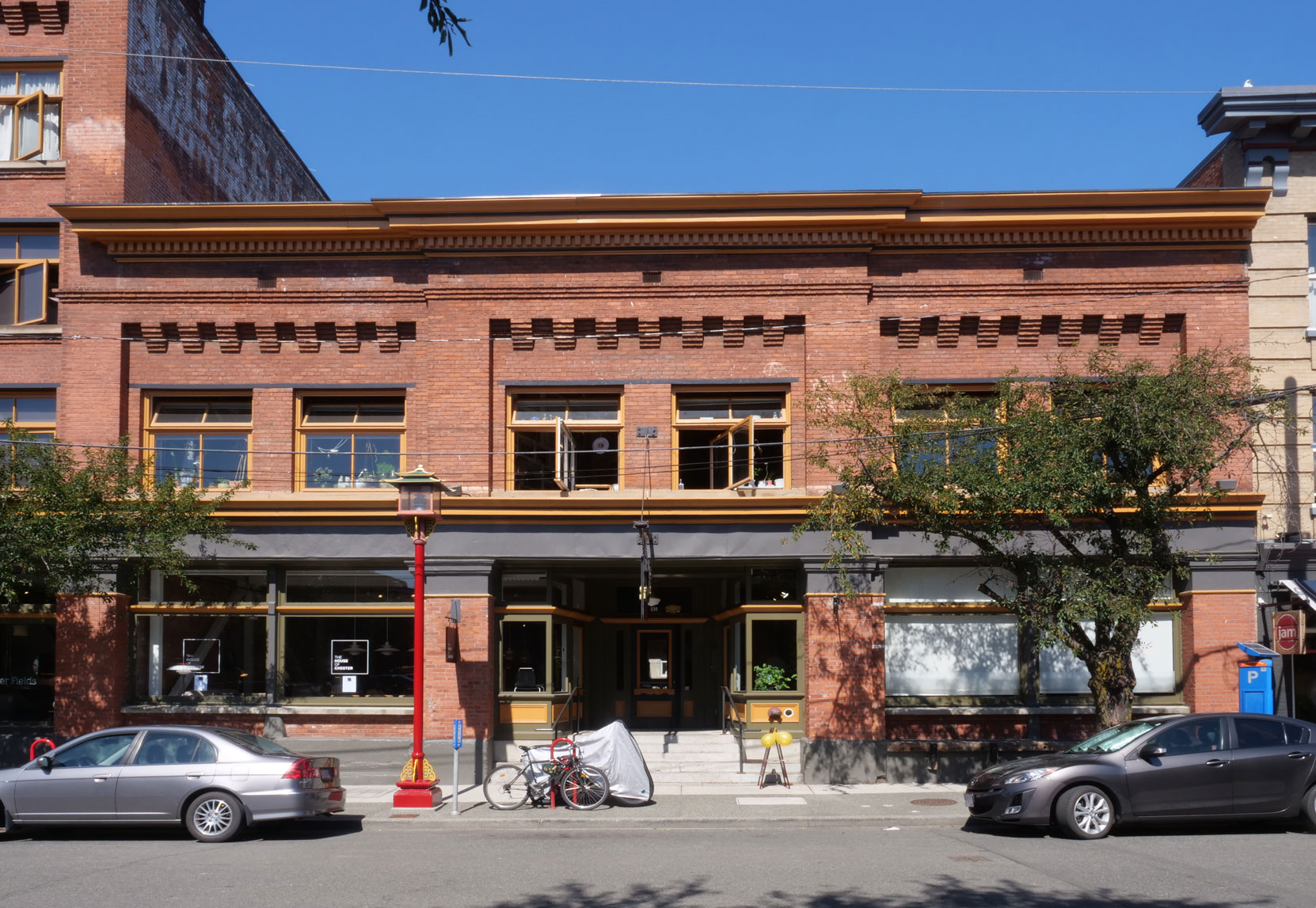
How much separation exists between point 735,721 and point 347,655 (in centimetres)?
668

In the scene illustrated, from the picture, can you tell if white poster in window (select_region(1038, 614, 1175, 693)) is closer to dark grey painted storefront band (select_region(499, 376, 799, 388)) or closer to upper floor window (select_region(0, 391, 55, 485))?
dark grey painted storefront band (select_region(499, 376, 799, 388))

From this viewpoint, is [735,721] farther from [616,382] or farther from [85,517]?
[85,517]

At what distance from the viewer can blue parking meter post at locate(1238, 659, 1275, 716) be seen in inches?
745

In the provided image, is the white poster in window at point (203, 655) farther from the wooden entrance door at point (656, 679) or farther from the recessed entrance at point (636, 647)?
the wooden entrance door at point (656, 679)

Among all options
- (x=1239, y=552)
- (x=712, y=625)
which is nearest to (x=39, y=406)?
(x=712, y=625)

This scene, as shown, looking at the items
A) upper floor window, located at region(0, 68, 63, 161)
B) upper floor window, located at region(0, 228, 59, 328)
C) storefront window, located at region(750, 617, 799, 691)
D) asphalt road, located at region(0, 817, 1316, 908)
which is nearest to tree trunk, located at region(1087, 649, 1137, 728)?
asphalt road, located at region(0, 817, 1316, 908)

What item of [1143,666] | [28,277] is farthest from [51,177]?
[1143,666]

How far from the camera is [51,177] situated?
852 inches

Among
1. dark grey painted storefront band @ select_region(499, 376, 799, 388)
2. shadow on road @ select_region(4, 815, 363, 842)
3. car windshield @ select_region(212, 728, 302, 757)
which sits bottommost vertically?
shadow on road @ select_region(4, 815, 363, 842)

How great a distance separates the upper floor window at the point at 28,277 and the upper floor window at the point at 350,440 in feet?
16.5

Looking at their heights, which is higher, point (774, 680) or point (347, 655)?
point (347, 655)

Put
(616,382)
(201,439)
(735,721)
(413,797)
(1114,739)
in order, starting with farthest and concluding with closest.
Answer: (201,439), (735,721), (616,382), (413,797), (1114,739)

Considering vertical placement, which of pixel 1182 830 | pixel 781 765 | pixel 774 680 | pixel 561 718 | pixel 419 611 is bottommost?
pixel 1182 830

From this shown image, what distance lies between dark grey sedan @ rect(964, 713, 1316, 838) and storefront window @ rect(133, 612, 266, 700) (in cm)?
1255
